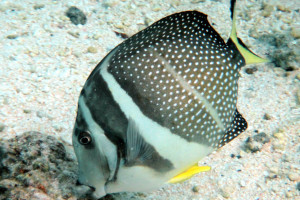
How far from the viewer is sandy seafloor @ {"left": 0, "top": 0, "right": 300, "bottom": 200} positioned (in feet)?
9.18

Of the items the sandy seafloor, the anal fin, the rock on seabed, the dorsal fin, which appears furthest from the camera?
the sandy seafloor

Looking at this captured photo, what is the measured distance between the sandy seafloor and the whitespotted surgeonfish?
A: 0.62 metres

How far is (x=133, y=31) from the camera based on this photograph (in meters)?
4.59

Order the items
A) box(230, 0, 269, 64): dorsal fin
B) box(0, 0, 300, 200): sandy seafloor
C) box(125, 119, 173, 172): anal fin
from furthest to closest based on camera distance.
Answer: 1. box(0, 0, 300, 200): sandy seafloor
2. box(230, 0, 269, 64): dorsal fin
3. box(125, 119, 173, 172): anal fin

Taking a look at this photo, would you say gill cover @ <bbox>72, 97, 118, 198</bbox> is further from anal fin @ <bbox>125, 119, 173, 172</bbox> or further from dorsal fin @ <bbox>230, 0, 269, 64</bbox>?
dorsal fin @ <bbox>230, 0, 269, 64</bbox>

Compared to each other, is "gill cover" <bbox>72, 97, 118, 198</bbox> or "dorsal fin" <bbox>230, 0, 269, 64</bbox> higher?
"dorsal fin" <bbox>230, 0, 269, 64</bbox>

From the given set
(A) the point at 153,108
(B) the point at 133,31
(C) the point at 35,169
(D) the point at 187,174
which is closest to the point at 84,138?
(A) the point at 153,108

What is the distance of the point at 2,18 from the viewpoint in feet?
13.5

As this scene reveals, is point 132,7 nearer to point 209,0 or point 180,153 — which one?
point 209,0

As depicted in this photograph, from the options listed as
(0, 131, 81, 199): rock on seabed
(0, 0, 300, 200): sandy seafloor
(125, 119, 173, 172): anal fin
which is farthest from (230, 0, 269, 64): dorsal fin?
(0, 131, 81, 199): rock on seabed

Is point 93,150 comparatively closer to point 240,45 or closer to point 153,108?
point 153,108

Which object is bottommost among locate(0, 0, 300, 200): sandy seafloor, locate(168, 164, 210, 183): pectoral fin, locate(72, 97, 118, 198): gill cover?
locate(0, 0, 300, 200): sandy seafloor

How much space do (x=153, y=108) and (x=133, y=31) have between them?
3233 millimetres

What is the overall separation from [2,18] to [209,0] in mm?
4014
